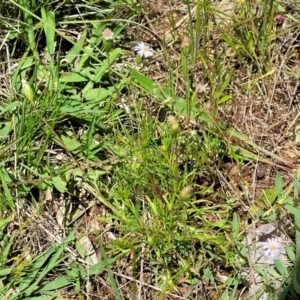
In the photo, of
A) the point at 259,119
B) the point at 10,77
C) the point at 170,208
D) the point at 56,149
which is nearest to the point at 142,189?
the point at 170,208

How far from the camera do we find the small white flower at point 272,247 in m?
1.79

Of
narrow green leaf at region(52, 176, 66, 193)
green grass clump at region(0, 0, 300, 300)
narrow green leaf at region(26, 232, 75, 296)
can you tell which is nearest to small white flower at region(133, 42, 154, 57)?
green grass clump at region(0, 0, 300, 300)

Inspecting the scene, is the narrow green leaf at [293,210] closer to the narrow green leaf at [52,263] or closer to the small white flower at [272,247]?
the small white flower at [272,247]

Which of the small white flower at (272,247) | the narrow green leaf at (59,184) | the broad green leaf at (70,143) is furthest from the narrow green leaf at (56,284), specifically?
the small white flower at (272,247)

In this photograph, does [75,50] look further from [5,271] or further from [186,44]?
[5,271]

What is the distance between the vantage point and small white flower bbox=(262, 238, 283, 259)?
70.6 inches

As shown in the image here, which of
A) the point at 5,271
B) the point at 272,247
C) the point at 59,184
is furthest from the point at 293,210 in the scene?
the point at 5,271

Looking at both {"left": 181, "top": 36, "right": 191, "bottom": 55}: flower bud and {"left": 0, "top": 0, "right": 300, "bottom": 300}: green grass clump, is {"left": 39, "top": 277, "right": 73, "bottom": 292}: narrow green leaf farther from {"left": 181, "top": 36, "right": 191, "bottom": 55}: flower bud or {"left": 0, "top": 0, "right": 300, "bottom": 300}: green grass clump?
{"left": 181, "top": 36, "right": 191, "bottom": 55}: flower bud

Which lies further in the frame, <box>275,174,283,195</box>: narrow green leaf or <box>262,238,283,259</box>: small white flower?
<box>275,174,283,195</box>: narrow green leaf

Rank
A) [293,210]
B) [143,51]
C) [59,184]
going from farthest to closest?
[143,51] < [59,184] < [293,210]

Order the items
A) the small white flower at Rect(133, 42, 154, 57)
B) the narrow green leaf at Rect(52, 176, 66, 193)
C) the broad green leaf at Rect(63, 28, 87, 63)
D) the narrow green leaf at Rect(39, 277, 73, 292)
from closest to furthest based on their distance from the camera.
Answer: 1. the narrow green leaf at Rect(39, 277, 73, 292)
2. the narrow green leaf at Rect(52, 176, 66, 193)
3. the small white flower at Rect(133, 42, 154, 57)
4. the broad green leaf at Rect(63, 28, 87, 63)

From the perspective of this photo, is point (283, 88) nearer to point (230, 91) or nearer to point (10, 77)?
point (230, 91)

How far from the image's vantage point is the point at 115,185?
6.51 feet

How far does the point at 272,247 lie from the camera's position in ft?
5.88
